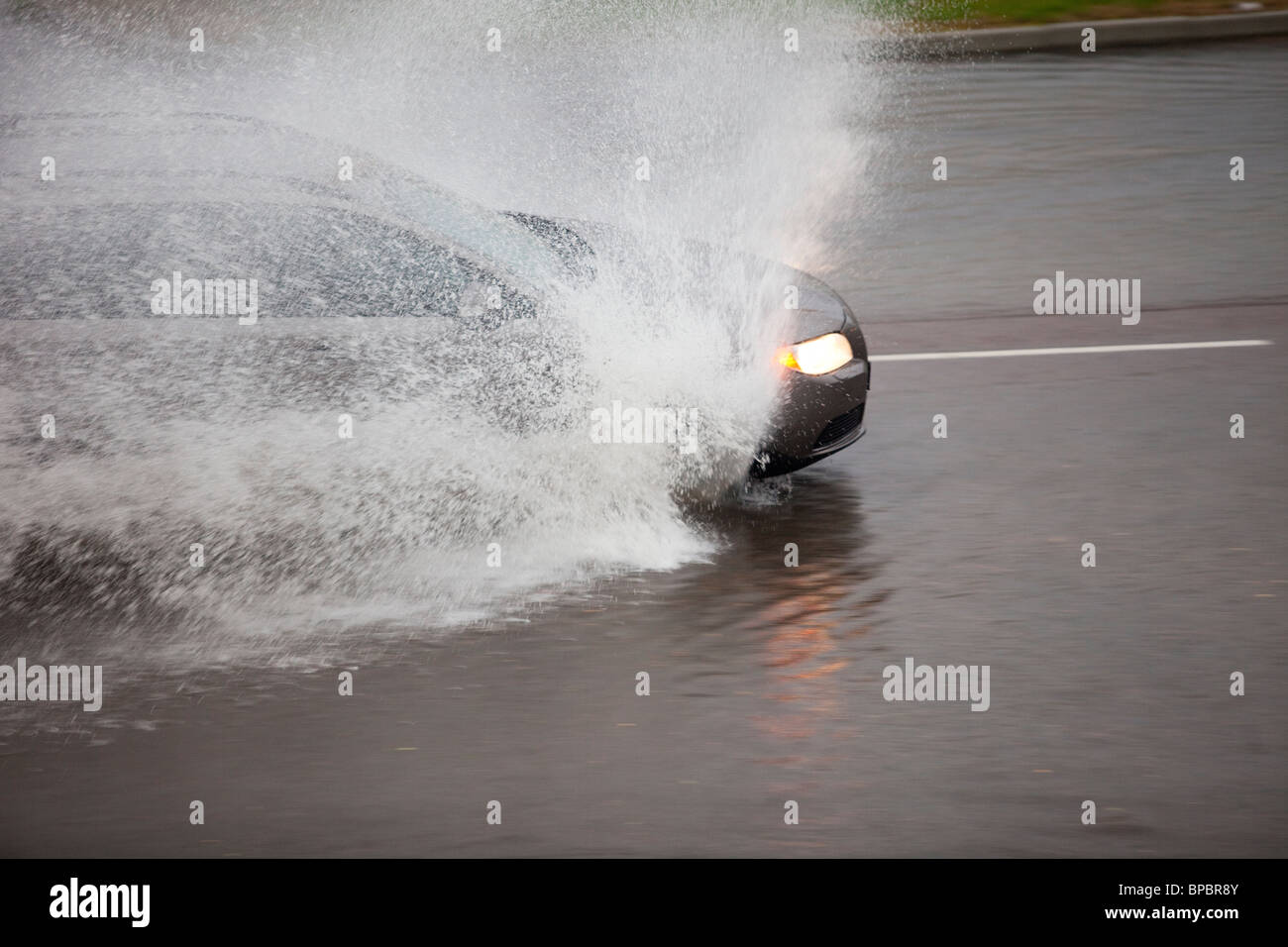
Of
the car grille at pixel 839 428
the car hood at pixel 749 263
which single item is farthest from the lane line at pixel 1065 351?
the car grille at pixel 839 428

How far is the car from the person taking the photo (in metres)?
6.43

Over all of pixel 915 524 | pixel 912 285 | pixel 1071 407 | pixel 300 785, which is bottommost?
pixel 300 785

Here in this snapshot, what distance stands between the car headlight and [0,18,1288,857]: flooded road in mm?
612

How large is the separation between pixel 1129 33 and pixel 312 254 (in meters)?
10.8

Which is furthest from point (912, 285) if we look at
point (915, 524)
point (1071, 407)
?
point (915, 524)

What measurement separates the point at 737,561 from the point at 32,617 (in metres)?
2.62

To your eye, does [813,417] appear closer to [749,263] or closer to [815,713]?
[749,263]

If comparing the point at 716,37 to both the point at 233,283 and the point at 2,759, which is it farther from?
the point at 2,759

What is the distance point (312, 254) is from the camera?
256 inches

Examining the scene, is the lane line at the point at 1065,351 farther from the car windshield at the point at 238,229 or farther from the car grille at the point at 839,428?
the car windshield at the point at 238,229

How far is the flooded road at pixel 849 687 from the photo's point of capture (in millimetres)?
4703

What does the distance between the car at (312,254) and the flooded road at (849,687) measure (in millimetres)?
639

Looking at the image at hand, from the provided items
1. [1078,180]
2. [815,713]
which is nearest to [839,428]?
[815,713]

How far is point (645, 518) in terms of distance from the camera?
22.3ft
